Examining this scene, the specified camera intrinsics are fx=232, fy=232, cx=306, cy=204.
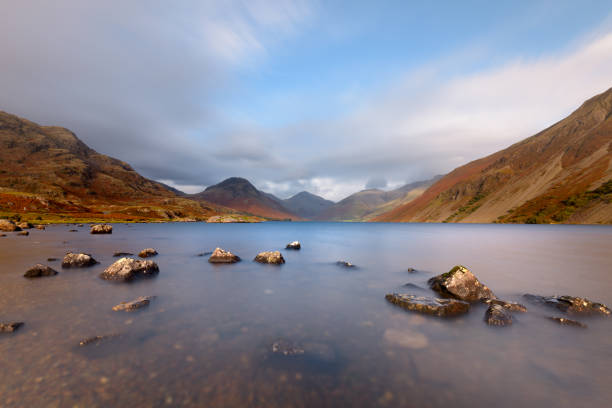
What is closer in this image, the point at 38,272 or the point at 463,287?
the point at 463,287

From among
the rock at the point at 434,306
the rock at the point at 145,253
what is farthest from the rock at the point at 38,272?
the rock at the point at 434,306

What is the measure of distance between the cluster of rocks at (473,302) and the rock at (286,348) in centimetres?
723

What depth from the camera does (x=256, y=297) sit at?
15.1 m

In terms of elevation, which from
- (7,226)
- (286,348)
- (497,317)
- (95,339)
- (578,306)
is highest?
(7,226)

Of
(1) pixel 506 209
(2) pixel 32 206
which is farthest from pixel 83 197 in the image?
(1) pixel 506 209

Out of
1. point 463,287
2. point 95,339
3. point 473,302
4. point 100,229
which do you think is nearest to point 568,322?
point 473,302

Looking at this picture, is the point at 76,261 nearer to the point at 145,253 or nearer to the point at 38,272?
the point at 38,272

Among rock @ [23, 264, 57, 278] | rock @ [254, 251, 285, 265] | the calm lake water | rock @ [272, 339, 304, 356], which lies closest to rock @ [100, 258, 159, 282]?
the calm lake water

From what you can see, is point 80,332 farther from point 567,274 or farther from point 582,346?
point 567,274

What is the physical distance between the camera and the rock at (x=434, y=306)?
12328 mm

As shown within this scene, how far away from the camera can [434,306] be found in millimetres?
12461

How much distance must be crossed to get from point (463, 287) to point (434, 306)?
13.5 ft

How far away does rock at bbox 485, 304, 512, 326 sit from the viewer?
1121 centimetres

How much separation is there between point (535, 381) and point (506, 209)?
240 m
